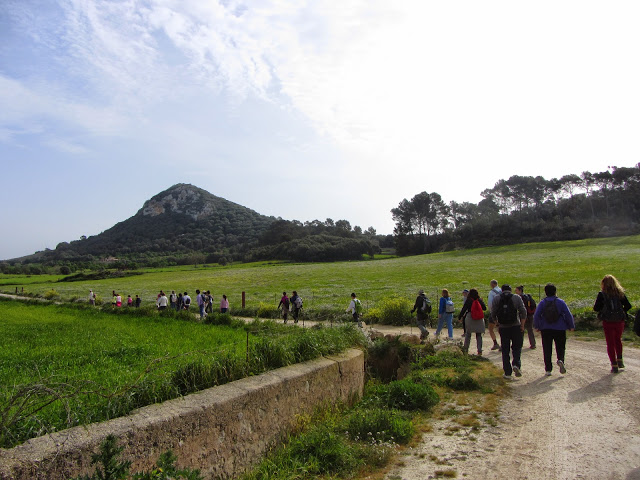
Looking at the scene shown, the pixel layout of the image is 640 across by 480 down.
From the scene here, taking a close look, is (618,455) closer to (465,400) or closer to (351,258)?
(465,400)

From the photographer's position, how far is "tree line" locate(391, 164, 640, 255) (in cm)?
6662

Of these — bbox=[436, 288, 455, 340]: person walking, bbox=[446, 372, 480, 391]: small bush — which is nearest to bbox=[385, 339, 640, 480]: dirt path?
bbox=[446, 372, 480, 391]: small bush

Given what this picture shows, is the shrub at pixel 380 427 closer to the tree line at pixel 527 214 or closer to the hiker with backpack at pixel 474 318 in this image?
the hiker with backpack at pixel 474 318

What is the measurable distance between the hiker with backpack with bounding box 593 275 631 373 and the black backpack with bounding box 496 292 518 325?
1490 millimetres

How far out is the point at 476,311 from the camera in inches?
414

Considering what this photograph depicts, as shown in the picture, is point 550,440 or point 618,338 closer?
point 550,440

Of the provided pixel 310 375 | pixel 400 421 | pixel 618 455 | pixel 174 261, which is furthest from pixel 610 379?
pixel 174 261

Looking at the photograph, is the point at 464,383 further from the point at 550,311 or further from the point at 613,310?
the point at 613,310

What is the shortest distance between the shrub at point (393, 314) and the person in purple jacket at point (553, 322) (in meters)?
8.73

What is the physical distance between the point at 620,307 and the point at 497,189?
10313 cm

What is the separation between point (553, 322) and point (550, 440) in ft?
10.9

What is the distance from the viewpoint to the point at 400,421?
5914mm

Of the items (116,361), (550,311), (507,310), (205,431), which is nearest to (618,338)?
(550,311)

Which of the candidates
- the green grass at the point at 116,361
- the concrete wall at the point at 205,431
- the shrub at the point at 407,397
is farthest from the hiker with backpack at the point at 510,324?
the concrete wall at the point at 205,431
